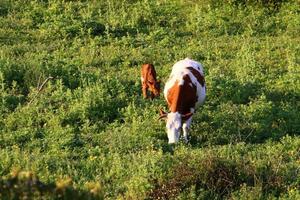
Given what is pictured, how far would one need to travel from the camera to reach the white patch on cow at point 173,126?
467 inches

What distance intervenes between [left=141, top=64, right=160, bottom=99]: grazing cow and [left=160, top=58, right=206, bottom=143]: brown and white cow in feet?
2.13

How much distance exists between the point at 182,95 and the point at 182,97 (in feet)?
0.15

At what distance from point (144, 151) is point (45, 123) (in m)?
2.64

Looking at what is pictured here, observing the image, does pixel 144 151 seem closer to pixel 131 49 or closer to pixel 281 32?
pixel 131 49

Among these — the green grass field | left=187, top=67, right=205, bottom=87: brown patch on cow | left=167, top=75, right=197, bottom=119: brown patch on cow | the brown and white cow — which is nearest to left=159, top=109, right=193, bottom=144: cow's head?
the brown and white cow

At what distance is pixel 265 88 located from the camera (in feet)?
47.7

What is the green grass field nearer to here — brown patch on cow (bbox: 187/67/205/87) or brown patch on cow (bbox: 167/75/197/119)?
brown patch on cow (bbox: 167/75/197/119)

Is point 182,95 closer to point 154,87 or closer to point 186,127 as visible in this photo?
point 186,127

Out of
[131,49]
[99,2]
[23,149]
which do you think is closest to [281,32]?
[131,49]

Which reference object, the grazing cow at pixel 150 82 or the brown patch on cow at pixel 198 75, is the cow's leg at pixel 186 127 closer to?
the brown patch on cow at pixel 198 75

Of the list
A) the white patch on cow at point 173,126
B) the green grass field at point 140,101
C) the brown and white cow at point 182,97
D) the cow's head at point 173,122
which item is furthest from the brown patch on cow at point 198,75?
the white patch on cow at point 173,126

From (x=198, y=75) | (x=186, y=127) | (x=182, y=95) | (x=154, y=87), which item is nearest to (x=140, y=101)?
(x=154, y=87)

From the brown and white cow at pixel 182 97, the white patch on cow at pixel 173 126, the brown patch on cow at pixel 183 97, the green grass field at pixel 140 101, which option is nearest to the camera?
the green grass field at pixel 140 101

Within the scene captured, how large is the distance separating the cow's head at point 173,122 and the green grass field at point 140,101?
0.29 meters
